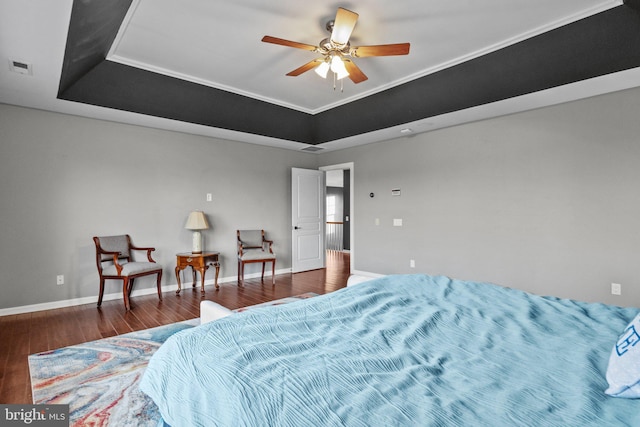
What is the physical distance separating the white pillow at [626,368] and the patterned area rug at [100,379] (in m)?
2.14

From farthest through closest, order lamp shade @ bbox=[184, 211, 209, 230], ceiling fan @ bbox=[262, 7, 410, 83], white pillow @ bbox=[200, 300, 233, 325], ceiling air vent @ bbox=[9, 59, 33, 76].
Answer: lamp shade @ bbox=[184, 211, 209, 230], ceiling air vent @ bbox=[9, 59, 33, 76], ceiling fan @ bbox=[262, 7, 410, 83], white pillow @ bbox=[200, 300, 233, 325]

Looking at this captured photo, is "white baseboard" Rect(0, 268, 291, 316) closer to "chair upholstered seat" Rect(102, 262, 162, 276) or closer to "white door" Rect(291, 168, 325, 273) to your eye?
"chair upholstered seat" Rect(102, 262, 162, 276)

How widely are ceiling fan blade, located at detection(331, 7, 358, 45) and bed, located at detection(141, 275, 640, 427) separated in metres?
2.11

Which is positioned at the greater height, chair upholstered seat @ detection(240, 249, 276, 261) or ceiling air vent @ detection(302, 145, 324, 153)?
ceiling air vent @ detection(302, 145, 324, 153)

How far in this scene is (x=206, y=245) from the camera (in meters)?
5.32

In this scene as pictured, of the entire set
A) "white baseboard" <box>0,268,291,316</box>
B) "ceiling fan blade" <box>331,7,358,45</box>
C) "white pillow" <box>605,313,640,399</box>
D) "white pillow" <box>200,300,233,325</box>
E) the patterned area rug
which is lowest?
the patterned area rug

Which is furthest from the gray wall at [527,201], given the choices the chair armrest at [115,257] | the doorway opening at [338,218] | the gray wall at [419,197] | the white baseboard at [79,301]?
the chair armrest at [115,257]

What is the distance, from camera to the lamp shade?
4.84 meters

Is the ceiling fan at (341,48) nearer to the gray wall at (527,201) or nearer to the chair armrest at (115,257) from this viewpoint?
the gray wall at (527,201)

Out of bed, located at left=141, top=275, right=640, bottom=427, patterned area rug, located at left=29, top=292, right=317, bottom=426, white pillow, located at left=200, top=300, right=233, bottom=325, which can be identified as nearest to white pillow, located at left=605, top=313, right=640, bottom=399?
bed, located at left=141, top=275, right=640, bottom=427

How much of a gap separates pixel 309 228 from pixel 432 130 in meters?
3.00

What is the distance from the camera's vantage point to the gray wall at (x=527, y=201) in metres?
3.42

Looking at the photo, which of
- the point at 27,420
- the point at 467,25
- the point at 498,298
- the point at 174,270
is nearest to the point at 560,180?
the point at 467,25

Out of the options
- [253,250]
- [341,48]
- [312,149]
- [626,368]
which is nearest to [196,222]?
[253,250]
